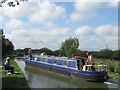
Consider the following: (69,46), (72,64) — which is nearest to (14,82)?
(72,64)

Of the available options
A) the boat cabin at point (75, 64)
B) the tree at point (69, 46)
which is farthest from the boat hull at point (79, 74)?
the tree at point (69, 46)

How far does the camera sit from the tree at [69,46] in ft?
227

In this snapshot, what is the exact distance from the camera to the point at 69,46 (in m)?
73.0

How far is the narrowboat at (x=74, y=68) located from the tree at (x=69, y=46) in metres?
35.6

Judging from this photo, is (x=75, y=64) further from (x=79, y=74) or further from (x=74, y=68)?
(x=79, y=74)

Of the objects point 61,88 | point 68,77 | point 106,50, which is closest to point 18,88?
point 61,88

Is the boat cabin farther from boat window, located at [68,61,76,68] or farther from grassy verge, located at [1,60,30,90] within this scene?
grassy verge, located at [1,60,30,90]

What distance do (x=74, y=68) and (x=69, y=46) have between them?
161 feet

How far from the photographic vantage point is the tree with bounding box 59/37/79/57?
69.3m

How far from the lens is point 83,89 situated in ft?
60.0

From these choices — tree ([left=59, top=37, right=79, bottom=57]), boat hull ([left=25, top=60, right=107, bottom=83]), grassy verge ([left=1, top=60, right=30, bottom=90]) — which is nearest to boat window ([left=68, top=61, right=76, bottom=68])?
boat hull ([left=25, top=60, right=107, bottom=83])

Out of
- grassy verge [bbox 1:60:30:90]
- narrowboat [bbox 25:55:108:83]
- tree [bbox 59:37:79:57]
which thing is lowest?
grassy verge [bbox 1:60:30:90]

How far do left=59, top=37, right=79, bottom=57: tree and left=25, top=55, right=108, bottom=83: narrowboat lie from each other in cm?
3564

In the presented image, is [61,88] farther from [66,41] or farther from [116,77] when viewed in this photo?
[66,41]
